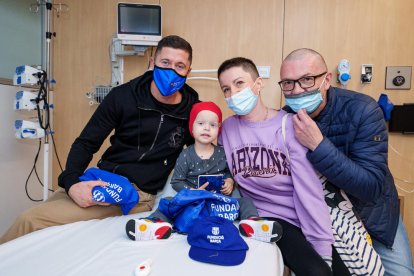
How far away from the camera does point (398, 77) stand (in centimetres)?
223

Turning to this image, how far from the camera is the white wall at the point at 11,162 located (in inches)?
92.7

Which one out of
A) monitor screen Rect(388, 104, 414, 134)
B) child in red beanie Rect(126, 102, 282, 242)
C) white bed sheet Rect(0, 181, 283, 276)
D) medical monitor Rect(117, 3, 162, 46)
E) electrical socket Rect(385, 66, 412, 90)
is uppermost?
medical monitor Rect(117, 3, 162, 46)

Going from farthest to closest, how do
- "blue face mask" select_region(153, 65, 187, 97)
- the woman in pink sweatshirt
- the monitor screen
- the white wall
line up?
1. the white wall
2. the monitor screen
3. "blue face mask" select_region(153, 65, 187, 97)
4. the woman in pink sweatshirt

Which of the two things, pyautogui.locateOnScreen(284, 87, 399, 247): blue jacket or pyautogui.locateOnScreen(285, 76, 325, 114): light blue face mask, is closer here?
pyautogui.locateOnScreen(284, 87, 399, 247): blue jacket

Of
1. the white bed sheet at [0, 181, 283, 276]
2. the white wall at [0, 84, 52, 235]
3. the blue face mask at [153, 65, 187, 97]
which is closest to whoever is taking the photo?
the white bed sheet at [0, 181, 283, 276]

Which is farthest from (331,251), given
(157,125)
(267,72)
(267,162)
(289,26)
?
(289,26)

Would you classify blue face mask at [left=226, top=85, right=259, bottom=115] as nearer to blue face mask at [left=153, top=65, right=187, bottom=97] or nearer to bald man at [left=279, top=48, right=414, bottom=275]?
bald man at [left=279, top=48, right=414, bottom=275]

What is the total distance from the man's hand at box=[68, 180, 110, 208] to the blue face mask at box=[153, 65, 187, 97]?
64cm

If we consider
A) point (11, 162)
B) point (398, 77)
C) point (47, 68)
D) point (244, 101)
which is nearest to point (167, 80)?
point (244, 101)

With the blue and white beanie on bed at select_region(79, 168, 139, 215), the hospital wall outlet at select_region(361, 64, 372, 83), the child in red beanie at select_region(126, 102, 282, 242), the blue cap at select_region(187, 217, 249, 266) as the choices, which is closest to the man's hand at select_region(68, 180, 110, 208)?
the blue and white beanie on bed at select_region(79, 168, 139, 215)

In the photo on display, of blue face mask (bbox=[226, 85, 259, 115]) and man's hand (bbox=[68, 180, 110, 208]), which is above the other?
blue face mask (bbox=[226, 85, 259, 115])

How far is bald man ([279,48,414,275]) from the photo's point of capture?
126cm

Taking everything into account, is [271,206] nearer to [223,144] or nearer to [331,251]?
[331,251]

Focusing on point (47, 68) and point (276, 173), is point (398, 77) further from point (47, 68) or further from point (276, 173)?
point (47, 68)
